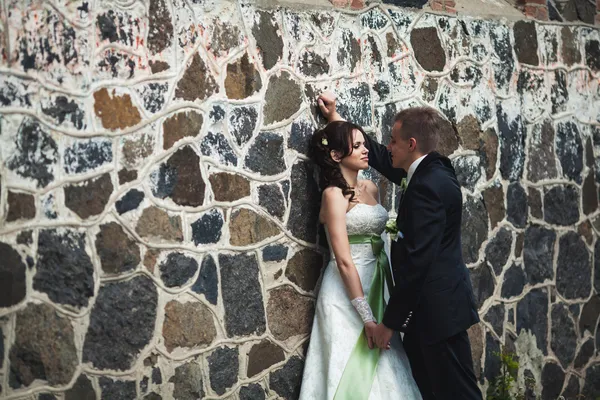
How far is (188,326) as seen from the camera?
178 inches

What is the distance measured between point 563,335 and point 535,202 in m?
1.01

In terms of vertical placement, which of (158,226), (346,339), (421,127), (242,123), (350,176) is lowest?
(346,339)

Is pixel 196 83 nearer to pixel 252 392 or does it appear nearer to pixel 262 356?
pixel 262 356

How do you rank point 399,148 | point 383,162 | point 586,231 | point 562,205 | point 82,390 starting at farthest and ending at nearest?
point 586,231, point 562,205, point 383,162, point 399,148, point 82,390

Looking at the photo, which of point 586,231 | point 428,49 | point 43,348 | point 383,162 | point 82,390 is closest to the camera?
point 43,348

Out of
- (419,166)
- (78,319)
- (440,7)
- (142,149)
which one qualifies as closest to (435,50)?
(440,7)

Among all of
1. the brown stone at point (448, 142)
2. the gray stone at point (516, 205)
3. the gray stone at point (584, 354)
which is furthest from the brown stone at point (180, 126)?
the gray stone at point (584, 354)

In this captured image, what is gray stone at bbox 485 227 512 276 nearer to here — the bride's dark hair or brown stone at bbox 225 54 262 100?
the bride's dark hair

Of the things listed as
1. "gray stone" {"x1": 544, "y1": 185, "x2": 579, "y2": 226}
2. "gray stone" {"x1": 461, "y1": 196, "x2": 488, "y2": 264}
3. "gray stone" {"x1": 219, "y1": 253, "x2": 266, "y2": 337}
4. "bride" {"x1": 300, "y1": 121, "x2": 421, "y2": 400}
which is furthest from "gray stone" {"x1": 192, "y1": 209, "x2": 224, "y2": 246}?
"gray stone" {"x1": 544, "y1": 185, "x2": 579, "y2": 226}

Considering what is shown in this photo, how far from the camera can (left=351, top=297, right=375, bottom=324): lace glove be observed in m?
4.54

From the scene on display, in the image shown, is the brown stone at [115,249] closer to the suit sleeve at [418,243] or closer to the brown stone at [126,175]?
the brown stone at [126,175]

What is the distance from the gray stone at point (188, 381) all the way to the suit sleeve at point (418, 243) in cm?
113

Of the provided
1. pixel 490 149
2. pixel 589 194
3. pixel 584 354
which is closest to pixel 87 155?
pixel 490 149

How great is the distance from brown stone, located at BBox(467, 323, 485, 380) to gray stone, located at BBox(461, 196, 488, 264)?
46cm
